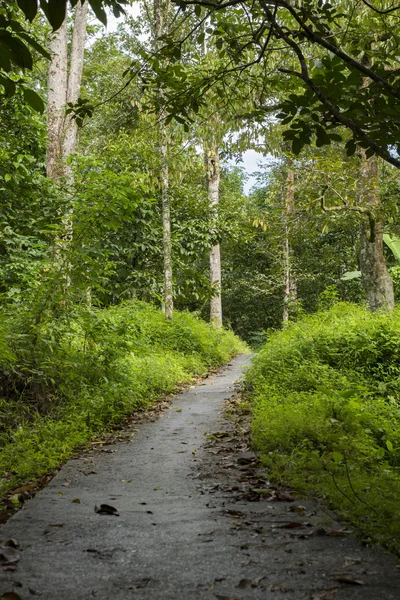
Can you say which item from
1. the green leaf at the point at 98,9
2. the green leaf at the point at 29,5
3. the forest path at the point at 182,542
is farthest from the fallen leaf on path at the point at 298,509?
the green leaf at the point at 29,5

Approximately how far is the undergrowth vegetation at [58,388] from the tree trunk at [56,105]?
420 cm

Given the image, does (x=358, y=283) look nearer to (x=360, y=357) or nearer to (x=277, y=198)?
(x=277, y=198)

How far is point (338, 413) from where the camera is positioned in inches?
251

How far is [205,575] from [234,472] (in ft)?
8.37

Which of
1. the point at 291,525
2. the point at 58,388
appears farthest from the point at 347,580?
the point at 58,388

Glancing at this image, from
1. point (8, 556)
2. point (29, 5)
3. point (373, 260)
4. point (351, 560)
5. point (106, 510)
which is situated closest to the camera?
point (29, 5)

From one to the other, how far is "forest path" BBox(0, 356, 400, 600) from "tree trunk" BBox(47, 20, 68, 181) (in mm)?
7831

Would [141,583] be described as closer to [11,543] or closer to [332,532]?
[11,543]

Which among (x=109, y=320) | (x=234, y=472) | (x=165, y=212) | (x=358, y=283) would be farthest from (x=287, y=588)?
(x=358, y=283)

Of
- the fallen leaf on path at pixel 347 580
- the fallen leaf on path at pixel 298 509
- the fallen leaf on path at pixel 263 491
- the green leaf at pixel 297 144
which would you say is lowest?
the fallen leaf on path at pixel 263 491

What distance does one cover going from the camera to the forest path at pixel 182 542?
276 cm

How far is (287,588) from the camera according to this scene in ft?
8.93

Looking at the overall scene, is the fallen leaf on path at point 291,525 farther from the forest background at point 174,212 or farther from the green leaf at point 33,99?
the green leaf at point 33,99

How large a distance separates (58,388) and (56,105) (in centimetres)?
723
